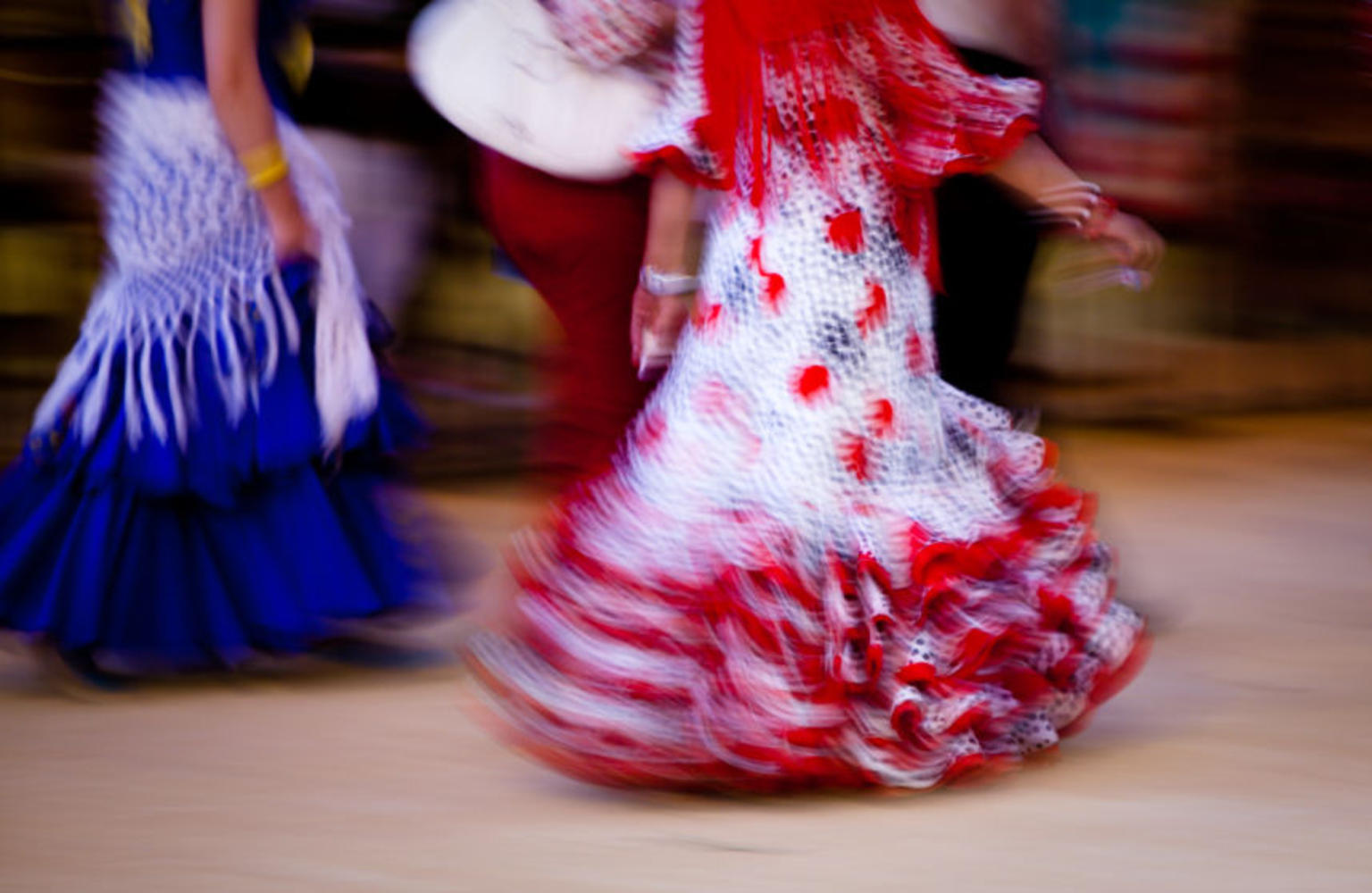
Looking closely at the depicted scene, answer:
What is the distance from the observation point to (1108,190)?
294 inches

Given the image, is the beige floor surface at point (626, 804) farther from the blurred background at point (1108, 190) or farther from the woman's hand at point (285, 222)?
the blurred background at point (1108, 190)

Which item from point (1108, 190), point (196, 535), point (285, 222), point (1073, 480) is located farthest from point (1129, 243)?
point (1108, 190)

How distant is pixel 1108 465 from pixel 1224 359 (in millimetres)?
1218

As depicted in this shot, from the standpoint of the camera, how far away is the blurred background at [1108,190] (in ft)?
21.7

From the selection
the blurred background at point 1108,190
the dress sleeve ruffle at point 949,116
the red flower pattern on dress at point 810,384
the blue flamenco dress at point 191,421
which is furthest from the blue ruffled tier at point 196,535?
the blurred background at point 1108,190

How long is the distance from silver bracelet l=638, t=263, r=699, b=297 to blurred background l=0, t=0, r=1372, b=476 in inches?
90.1

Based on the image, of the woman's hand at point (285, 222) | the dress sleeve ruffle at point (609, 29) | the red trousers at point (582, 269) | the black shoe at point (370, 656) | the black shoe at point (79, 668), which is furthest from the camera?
the black shoe at point (370, 656)

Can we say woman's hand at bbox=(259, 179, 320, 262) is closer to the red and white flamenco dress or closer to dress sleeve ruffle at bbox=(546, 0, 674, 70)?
dress sleeve ruffle at bbox=(546, 0, 674, 70)

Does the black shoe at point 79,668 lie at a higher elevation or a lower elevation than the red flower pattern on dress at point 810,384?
lower

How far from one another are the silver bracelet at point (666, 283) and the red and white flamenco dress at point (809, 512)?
41 mm

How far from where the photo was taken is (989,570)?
11.4ft

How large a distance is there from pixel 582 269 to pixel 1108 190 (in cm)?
386

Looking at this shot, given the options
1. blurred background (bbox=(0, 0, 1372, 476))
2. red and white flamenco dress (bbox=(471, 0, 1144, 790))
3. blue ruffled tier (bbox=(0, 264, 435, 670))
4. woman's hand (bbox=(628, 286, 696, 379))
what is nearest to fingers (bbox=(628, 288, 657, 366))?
woman's hand (bbox=(628, 286, 696, 379))

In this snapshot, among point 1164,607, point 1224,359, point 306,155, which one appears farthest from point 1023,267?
point 1224,359
